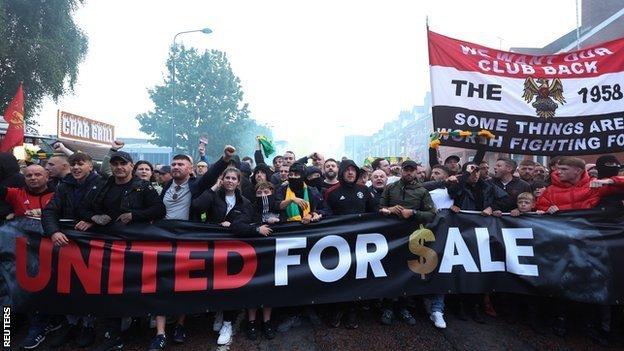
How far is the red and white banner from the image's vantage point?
4.98 meters

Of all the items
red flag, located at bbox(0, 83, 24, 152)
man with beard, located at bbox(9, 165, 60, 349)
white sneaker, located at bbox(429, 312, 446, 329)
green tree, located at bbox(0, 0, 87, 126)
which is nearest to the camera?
man with beard, located at bbox(9, 165, 60, 349)

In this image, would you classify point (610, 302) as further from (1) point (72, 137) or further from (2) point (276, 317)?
(1) point (72, 137)

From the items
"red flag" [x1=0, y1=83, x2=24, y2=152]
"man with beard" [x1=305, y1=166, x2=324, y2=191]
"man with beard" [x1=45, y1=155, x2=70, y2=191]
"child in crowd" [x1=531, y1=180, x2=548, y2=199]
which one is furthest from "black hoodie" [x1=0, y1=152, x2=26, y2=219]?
"child in crowd" [x1=531, y1=180, x2=548, y2=199]

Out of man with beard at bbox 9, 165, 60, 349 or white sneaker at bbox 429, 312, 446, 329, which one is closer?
man with beard at bbox 9, 165, 60, 349

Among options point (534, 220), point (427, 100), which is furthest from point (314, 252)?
point (427, 100)

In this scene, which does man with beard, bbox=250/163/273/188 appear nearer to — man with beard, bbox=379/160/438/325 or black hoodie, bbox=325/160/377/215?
black hoodie, bbox=325/160/377/215

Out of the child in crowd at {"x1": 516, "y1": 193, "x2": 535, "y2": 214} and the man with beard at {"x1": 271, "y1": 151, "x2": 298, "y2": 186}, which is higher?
the man with beard at {"x1": 271, "y1": 151, "x2": 298, "y2": 186}

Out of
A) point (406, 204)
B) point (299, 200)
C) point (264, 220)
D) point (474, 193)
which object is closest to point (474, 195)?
point (474, 193)

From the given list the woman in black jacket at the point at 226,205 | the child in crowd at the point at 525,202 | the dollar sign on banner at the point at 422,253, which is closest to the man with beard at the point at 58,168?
the woman in black jacket at the point at 226,205

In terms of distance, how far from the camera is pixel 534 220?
4.34m

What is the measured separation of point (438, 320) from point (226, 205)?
104 inches

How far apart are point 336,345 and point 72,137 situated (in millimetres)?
18096

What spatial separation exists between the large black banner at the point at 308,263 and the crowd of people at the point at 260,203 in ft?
0.52

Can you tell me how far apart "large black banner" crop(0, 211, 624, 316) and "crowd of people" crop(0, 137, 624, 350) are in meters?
0.16
